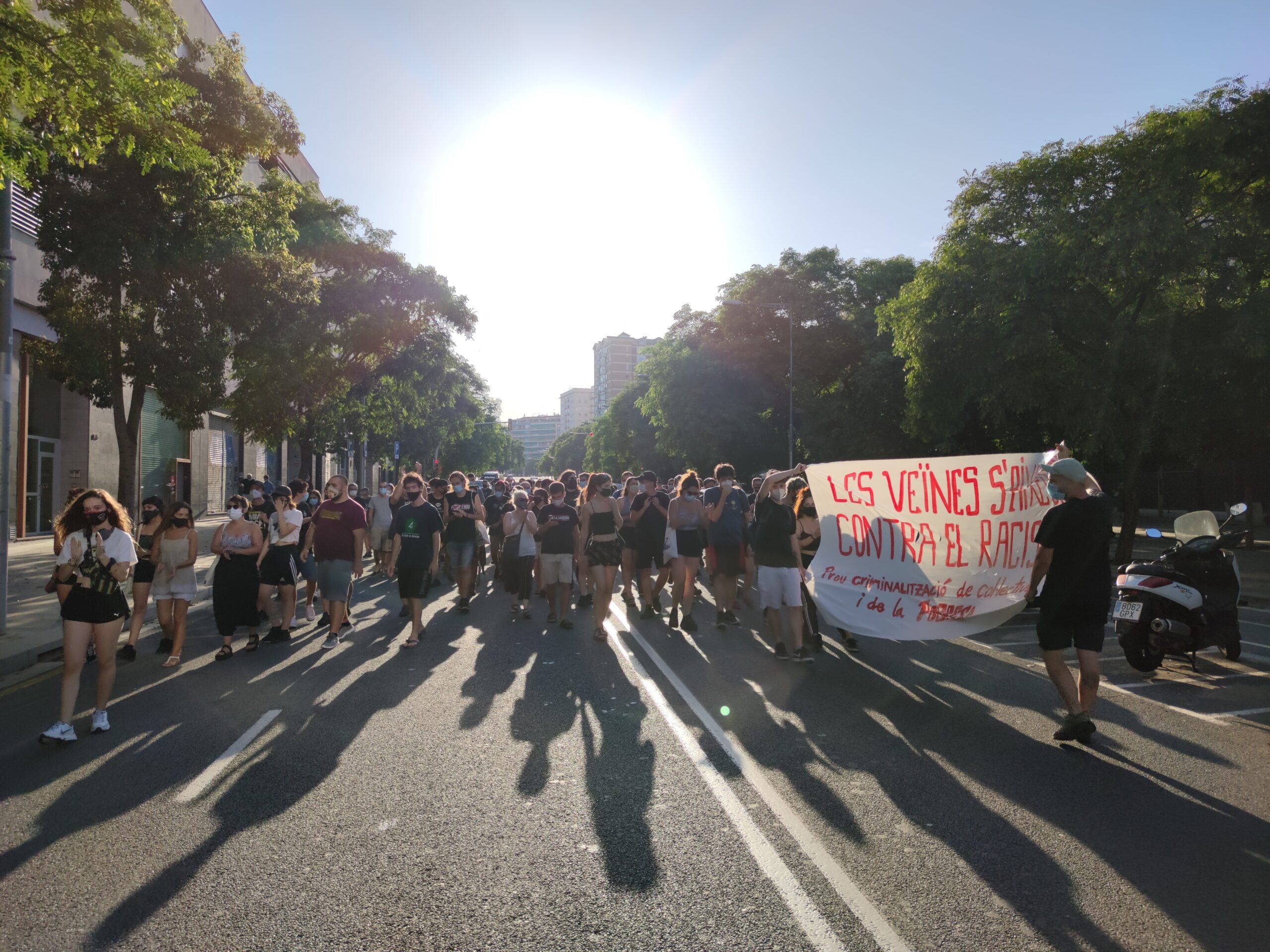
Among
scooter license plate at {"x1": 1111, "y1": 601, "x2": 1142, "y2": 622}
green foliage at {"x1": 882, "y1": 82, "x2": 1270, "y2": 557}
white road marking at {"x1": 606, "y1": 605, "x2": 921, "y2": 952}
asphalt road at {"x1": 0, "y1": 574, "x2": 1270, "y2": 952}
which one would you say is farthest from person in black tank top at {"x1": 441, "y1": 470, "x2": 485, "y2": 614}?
green foliage at {"x1": 882, "y1": 82, "x2": 1270, "y2": 557}

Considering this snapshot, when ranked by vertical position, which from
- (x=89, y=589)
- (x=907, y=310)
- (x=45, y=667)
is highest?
(x=907, y=310)

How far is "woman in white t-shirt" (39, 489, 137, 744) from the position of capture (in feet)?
19.4

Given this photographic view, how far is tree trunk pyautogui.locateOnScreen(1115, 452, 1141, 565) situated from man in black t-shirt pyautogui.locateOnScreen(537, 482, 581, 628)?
13596 mm

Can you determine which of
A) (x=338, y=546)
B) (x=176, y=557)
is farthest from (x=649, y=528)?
(x=176, y=557)

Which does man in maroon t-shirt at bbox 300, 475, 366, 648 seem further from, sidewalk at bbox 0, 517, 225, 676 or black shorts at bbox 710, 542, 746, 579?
black shorts at bbox 710, 542, 746, 579

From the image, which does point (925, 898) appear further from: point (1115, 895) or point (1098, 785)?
point (1098, 785)

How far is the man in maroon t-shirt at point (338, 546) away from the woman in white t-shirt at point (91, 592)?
352 cm

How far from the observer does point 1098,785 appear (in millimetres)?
5023

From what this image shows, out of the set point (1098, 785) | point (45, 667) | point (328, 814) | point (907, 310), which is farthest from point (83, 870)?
point (907, 310)

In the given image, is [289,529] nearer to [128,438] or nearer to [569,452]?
[128,438]

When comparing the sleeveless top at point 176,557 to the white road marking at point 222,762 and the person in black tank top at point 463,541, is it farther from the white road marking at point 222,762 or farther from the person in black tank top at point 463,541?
the person in black tank top at point 463,541

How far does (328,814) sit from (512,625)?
6.73 m

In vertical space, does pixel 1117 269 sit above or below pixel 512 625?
above

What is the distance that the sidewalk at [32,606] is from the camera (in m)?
9.05
